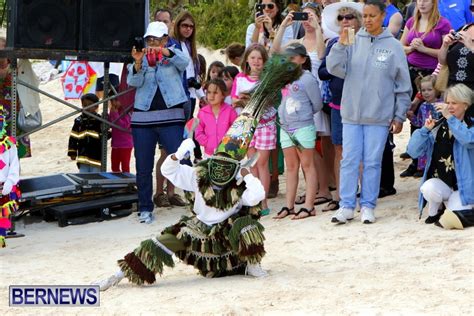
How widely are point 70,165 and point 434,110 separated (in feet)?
22.4

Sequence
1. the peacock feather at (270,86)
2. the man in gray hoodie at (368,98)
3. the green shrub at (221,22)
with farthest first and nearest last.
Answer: the green shrub at (221,22) → the man in gray hoodie at (368,98) → the peacock feather at (270,86)

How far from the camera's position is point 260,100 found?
25.3 ft

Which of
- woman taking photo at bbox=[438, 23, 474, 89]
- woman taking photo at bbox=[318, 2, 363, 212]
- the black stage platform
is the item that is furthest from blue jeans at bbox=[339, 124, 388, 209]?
the black stage platform

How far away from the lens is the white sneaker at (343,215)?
8.98 meters

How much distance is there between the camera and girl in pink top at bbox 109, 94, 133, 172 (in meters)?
11.7

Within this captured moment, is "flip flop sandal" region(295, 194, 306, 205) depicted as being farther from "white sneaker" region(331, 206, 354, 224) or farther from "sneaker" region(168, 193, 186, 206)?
"sneaker" region(168, 193, 186, 206)

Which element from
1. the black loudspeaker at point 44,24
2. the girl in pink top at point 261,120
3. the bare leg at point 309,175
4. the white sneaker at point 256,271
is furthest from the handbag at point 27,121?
the white sneaker at point 256,271

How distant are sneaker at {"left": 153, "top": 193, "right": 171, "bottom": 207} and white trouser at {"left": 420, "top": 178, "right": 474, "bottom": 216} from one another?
3427 millimetres

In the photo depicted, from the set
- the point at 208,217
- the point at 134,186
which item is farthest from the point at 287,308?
the point at 134,186

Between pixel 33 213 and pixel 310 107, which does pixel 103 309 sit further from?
pixel 33 213

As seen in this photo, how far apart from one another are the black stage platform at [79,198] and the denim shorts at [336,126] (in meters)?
2.57

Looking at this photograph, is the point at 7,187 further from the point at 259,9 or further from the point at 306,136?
the point at 259,9

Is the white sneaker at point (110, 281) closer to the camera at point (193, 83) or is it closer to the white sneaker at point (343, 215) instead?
the white sneaker at point (343, 215)

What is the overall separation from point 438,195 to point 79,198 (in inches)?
166
